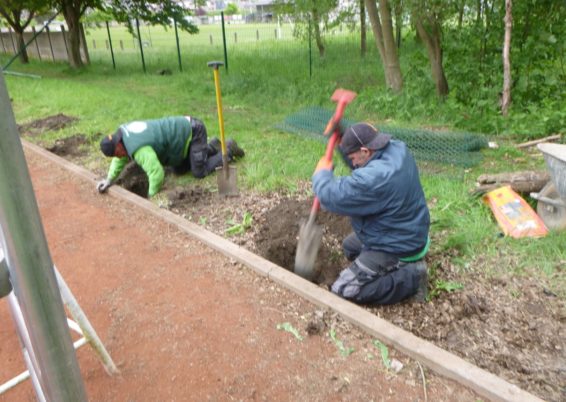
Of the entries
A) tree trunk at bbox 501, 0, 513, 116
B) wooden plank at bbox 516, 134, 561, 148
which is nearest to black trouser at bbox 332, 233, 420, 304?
wooden plank at bbox 516, 134, 561, 148

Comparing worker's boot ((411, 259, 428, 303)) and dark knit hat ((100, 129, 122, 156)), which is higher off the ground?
dark knit hat ((100, 129, 122, 156))

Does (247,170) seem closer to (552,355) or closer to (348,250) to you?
(348,250)

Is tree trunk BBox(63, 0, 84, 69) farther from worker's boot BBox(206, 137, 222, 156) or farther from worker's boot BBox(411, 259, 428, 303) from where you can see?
worker's boot BBox(411, 259, 428, 303)

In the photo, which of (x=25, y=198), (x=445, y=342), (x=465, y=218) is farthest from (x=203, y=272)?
(x=25, y=198)

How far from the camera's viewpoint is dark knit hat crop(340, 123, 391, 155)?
2.83m

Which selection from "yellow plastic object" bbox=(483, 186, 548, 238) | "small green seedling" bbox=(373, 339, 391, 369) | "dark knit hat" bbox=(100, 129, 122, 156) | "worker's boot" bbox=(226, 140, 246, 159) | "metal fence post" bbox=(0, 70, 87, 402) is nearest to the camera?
"metal fence post" bbox=(0, 70, 87, 402)

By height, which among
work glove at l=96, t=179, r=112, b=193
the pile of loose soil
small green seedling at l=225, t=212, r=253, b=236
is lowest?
small green seedling at l=225, t=212, r=253, b=236

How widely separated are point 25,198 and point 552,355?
8.92 feet

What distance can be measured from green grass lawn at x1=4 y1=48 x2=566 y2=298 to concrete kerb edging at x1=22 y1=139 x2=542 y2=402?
3.21ft

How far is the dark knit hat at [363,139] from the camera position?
283cm

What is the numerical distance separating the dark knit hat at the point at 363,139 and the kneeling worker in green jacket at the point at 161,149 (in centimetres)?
246

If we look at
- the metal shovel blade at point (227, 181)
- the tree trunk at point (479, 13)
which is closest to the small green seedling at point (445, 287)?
the metal shovel blade at point (227, 181)

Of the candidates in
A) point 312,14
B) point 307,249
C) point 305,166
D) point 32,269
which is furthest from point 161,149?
point 312,14

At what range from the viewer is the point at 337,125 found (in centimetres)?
333
